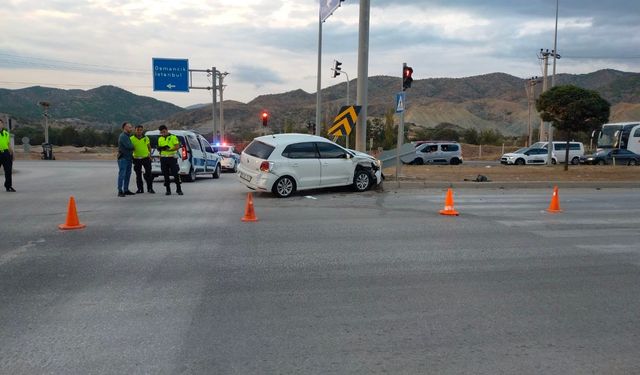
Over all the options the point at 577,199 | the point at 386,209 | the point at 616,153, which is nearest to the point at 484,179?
the point at 577,199

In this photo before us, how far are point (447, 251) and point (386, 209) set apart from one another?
13.7 feet

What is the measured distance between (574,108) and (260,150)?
58.9ft

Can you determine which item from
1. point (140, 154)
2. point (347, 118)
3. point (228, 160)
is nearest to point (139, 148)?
point (140, 154)

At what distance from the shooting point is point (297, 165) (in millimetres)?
13625

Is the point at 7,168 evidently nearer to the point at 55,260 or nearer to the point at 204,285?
the point at 55,260

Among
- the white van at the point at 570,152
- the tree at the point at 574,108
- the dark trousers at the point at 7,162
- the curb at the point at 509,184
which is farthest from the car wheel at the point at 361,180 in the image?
the white van at the point at 570,152

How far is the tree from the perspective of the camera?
25.4 m

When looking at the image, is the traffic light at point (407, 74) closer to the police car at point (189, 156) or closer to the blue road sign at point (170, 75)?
the police car at point (189, 156)

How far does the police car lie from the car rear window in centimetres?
423

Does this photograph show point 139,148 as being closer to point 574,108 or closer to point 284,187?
point 284,187

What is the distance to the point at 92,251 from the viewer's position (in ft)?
24.1

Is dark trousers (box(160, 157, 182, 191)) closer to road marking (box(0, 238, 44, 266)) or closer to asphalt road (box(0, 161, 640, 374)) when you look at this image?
asphalt road (box(0, 161, 640, 374))

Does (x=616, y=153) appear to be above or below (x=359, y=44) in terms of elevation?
below

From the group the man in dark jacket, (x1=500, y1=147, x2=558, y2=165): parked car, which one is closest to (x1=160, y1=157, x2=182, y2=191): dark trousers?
the man in dark jacket
